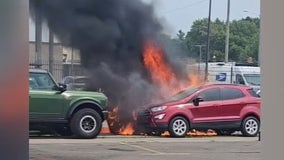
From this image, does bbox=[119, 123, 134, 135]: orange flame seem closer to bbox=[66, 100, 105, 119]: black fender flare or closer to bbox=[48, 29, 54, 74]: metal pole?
bbox=[66, 100, 105, 119]: black fender flare

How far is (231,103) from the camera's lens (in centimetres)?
1750

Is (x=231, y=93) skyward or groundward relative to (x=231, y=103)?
skyward

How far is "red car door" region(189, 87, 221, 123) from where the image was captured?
17094 millimetres

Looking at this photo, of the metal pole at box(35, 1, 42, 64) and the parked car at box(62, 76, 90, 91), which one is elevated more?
the metal pole at box(35, 1, 42, 64)

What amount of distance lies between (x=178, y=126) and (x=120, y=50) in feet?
11.3

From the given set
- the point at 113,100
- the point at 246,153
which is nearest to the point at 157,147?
the point at 246,153

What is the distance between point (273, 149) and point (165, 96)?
1588cm

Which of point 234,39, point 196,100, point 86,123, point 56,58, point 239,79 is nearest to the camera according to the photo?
point 86,123

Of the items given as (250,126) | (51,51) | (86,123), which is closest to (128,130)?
(86,123)

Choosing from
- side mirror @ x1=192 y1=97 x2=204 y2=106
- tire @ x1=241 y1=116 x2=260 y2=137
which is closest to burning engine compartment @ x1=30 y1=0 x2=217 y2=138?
side mirror @ x1=192 y1=97 x2=204 y2=106

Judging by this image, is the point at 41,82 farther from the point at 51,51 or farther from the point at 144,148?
the point at 51,51

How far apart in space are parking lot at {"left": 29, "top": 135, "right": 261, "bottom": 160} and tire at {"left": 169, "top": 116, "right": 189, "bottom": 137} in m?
0.23

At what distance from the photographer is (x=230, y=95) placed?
17.6 m

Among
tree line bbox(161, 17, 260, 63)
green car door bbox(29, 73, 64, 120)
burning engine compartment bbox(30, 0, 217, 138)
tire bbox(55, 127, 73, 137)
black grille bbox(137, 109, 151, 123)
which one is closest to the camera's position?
green car door bbox(29, 73, 64, 120)
